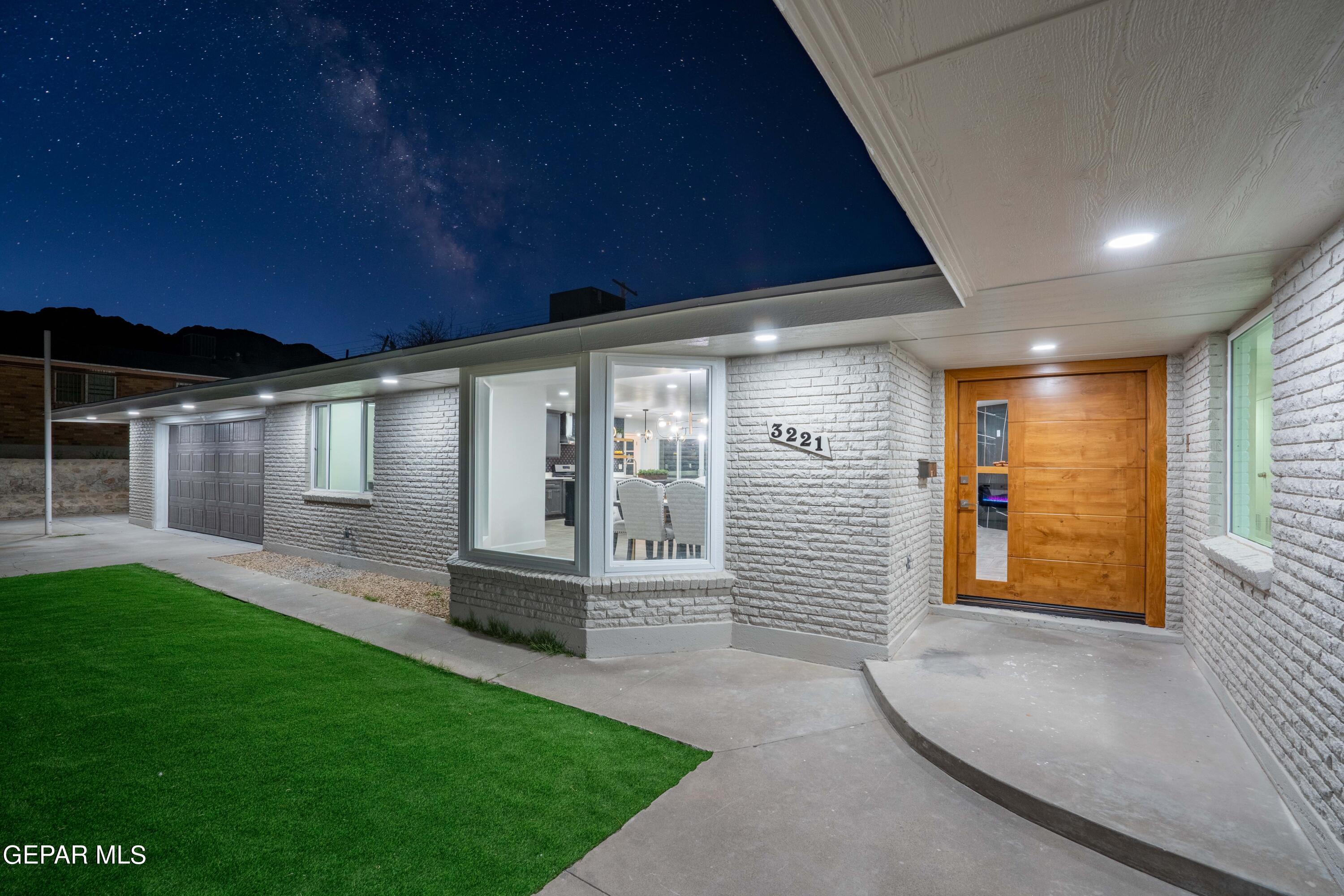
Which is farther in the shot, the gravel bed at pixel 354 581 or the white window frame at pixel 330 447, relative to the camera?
the white window frame at pixel 330 447

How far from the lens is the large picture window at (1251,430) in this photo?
3.59 metres

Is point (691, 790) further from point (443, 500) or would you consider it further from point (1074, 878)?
point (443, 500)

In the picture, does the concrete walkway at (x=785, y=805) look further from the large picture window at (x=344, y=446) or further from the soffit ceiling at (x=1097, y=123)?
the large picture window at (x=344, y=446)

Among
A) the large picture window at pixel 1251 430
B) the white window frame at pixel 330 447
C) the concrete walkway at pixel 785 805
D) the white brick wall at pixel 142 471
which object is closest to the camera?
the concrete walkway at pixel 785 805

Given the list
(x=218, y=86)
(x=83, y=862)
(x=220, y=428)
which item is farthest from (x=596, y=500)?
(x=218, y=86)

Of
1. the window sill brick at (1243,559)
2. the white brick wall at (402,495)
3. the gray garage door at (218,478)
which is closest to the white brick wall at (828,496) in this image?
the window sill brick at (1243,559)

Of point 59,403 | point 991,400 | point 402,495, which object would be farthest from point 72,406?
point 991,400

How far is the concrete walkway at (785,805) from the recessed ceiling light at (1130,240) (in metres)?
2.56

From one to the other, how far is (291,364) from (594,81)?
100 feet

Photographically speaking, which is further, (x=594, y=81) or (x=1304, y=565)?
(x=594, y=81)

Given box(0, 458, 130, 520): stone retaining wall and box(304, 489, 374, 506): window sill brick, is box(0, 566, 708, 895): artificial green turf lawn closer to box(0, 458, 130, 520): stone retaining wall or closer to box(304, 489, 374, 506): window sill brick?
box(304, 489, 374, 506): window sill brick

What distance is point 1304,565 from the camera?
2514 mm

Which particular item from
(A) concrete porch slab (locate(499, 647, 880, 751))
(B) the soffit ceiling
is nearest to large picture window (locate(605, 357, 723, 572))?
(A) concrete porch slab (locate(499, 647, 880, 751))

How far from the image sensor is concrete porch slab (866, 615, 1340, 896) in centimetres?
221
